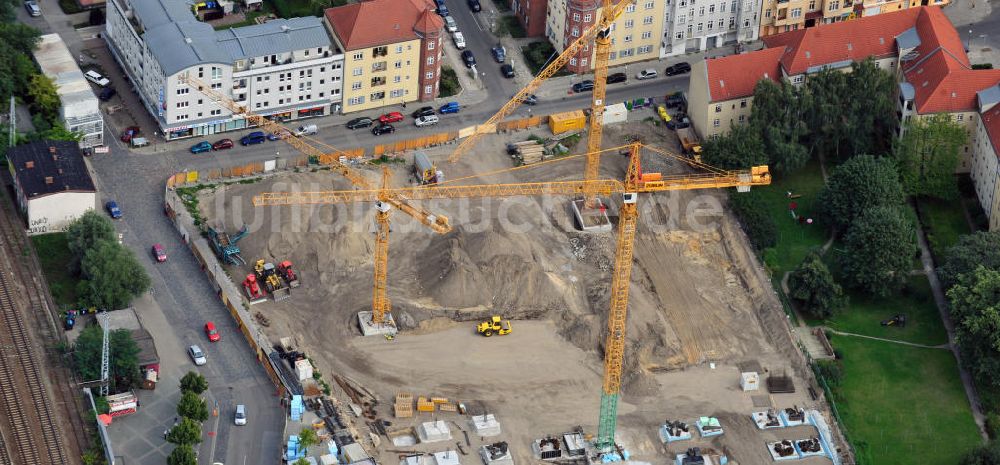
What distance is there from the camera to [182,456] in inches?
7756

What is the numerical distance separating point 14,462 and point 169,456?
49.2ft

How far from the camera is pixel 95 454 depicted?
19962 cm

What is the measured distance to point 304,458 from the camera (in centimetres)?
19925

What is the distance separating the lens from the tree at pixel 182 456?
196875mm

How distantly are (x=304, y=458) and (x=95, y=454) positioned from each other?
67.0 ft

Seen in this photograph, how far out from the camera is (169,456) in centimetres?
19938

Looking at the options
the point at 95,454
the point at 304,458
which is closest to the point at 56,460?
the point at 95,454

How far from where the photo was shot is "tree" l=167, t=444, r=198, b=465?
196875mm

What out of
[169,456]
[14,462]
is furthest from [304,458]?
[14,462]

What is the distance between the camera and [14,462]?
199 metres

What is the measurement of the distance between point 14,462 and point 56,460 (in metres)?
3.99

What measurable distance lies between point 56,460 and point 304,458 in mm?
24179

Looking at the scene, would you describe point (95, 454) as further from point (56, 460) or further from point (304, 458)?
point (304, 458)

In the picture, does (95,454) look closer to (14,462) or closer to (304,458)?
(14,462)
